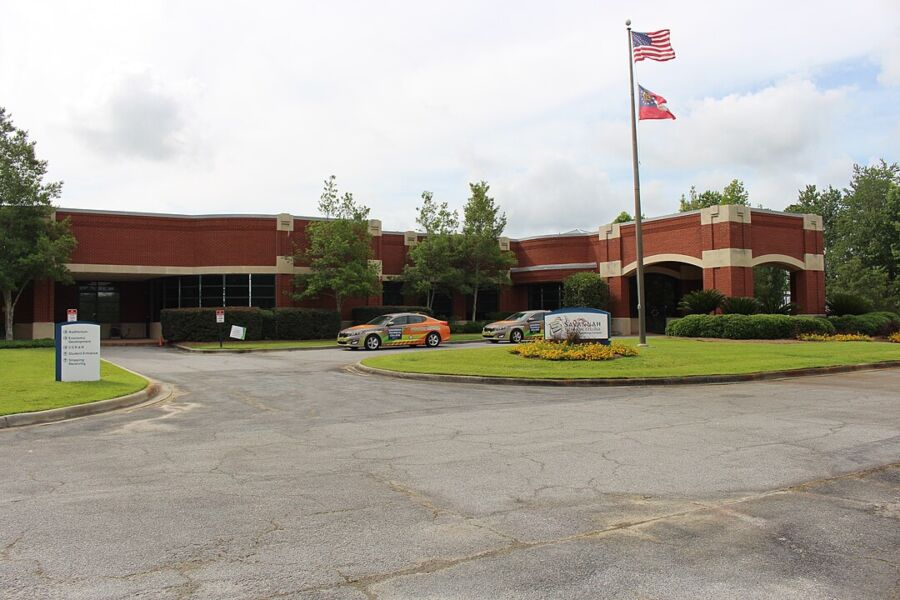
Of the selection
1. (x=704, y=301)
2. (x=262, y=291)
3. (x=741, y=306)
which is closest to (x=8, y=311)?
(x=262, y=291)

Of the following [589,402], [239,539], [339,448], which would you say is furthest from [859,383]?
[239,539]

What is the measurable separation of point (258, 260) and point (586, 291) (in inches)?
678

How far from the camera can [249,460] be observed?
7.60 meters

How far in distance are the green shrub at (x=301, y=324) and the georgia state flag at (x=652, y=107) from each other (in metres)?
18.0

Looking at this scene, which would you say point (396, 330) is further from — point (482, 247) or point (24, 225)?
point (24, 225)

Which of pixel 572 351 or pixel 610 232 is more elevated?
pixel 610 232

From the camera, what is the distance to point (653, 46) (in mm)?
22875

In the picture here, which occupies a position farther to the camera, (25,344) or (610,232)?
(610,232)

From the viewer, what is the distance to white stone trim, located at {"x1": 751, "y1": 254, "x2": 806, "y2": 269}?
112 ft

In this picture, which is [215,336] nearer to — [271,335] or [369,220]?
[271,335]

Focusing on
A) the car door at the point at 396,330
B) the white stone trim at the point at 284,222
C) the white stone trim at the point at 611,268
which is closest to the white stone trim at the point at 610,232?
the white stone trim at the point at 611,268

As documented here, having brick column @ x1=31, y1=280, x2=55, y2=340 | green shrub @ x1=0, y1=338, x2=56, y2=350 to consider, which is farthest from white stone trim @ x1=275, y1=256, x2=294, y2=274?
green shrub @ x1=0, y1=338, x2=56, y2=350

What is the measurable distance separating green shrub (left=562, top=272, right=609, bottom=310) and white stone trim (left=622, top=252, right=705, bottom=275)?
1.52 meters

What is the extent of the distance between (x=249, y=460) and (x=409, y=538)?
10.7 feet
